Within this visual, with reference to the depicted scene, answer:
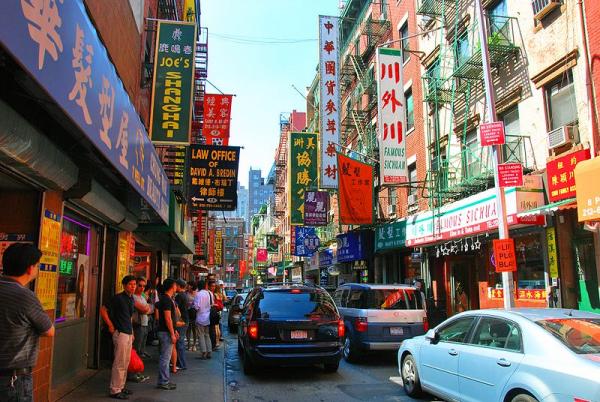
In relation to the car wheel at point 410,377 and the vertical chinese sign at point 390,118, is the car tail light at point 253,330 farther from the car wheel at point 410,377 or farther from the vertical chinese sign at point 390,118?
the vertical chinese sign at point 390,118

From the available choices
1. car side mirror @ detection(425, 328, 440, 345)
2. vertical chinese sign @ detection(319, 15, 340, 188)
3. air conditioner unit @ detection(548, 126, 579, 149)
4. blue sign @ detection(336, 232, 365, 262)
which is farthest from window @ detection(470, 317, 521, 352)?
vertical chinese sign @ detection(319, 15, 340, 188)

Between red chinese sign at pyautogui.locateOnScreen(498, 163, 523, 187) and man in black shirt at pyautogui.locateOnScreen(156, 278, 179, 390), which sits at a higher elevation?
red chinese sign at pyautogui.locateOnScreen(498, 163, 523, 187)

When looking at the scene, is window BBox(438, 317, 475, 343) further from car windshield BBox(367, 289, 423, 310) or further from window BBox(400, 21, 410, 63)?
window BBox(400, 21, 410, 63)

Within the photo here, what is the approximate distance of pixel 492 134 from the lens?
34.4 ft

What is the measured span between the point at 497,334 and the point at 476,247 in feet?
29.4

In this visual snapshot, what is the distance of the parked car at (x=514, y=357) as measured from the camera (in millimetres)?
4746

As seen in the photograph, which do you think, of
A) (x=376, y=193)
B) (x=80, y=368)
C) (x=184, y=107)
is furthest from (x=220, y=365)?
(x=376, y=193)

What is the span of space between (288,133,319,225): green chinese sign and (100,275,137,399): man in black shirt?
2216 centimetres

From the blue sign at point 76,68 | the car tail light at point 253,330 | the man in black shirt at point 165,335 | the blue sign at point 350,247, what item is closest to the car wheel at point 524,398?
the car tail light at point 253,330

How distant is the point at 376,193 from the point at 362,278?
5.06 m

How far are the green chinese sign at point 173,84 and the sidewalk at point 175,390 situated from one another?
197 inches

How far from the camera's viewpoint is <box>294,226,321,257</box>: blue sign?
109 feet

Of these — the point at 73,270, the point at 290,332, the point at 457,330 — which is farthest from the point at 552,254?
the point at 73,270

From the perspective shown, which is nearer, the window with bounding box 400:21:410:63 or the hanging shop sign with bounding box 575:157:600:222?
the hanging shop sign with bounding box 575:157:600:222
